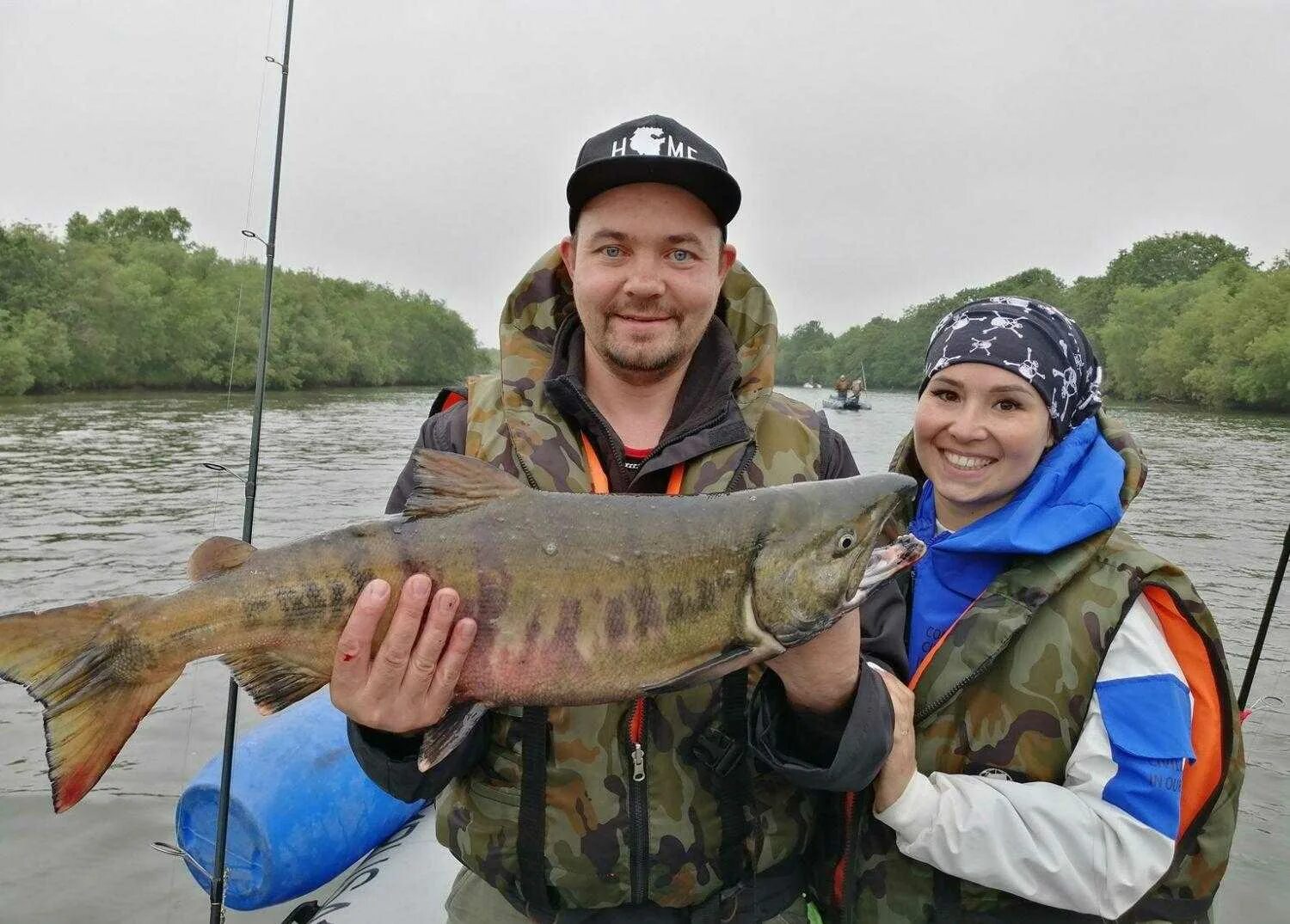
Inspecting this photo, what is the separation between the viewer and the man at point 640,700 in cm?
262

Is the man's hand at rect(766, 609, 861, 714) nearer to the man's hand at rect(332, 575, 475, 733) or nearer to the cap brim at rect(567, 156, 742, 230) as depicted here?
the man's hand at rect(332, 575, 475, 733)

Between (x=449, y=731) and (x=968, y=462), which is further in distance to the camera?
(x=968, y=462)

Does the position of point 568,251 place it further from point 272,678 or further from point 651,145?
point 272,678

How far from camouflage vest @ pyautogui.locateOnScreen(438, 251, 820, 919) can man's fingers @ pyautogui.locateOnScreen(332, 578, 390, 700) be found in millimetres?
539

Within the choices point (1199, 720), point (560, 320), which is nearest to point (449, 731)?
point (560, 320)

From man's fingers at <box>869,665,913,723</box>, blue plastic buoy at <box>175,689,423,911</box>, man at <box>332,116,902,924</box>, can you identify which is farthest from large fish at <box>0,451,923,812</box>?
blue plastic buoy at <box>175,689,423,911</box>

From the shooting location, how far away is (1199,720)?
2930mm

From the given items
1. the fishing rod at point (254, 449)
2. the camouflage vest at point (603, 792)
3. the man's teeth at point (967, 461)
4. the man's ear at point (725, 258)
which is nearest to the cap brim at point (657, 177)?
the man's ear at point (725, 258)

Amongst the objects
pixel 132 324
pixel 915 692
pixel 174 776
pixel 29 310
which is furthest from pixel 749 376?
pixel 132 324

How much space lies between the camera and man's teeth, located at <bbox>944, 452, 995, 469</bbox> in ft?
11.4

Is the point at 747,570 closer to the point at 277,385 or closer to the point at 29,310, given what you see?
the point at 29,310

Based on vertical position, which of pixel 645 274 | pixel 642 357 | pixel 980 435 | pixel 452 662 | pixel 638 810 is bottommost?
pixel 638 810

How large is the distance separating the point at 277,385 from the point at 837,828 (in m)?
76.7

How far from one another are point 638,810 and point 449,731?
2.14ft
